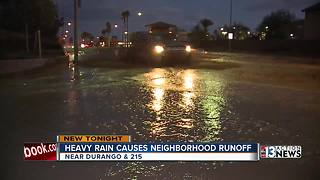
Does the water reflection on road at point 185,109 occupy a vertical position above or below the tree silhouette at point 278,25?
below

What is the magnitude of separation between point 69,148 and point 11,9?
2871 centimetres

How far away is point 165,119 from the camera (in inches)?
385

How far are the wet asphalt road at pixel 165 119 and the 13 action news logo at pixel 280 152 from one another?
0.39 ft

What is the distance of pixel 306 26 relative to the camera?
65812mm

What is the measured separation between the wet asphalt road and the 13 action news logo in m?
0.12

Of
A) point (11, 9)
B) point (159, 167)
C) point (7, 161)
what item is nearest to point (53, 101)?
point (7, 161)

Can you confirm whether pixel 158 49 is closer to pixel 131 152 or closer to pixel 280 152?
pixel 280 152

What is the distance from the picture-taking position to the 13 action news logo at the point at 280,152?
6566mm

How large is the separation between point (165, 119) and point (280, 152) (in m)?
3.43

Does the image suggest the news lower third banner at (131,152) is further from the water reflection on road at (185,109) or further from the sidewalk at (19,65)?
the sidewalk at (19,65)

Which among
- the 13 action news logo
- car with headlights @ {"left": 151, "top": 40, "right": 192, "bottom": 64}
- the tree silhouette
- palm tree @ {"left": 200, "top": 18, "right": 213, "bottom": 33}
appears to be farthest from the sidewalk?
palm tree @ {"left": 200, "top": 18, "right": 213, "bottom": 33}

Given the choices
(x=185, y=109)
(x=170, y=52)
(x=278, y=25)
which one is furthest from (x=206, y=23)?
(x=185, y=109)

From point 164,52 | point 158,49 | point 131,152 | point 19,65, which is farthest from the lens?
point 164,52

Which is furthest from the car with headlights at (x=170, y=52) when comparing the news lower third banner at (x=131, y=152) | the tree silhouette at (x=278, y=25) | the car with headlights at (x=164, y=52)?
the tree silhouette at (x=278, y=25)
